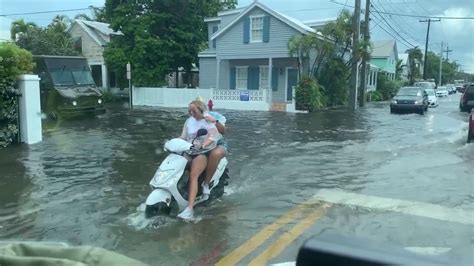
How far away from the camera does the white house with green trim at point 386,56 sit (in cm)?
6088

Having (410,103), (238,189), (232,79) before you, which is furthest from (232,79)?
(238,189)

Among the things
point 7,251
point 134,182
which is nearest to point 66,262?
point 7,251

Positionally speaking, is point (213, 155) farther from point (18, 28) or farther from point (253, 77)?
point (18, 28)

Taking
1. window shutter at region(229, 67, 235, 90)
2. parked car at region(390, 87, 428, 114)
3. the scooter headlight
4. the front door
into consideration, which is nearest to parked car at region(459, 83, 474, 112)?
parked car at region(390, 87, 428, 114)

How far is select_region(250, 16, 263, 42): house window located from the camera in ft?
101

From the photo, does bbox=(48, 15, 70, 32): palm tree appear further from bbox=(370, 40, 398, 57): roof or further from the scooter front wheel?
the scooter front wheel

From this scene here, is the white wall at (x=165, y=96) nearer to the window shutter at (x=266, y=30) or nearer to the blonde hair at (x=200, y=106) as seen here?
the window shutter at (x=266, y=30)

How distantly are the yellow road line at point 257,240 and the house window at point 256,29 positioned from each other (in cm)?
2507

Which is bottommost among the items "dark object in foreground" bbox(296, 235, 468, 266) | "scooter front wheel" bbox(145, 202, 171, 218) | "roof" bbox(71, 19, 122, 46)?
"scooter front wheel" bbox(145, 202, 171, 218)

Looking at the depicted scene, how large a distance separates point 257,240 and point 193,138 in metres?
1.89

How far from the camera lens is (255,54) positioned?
100ft

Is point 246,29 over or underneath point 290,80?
over

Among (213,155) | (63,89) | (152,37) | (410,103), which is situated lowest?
(410,103)

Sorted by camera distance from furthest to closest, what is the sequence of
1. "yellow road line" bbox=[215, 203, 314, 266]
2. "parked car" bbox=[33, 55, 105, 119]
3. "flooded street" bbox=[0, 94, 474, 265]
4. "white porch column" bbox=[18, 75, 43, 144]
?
"parked car" bbox=[33, 55, 105, 119]
"white porch column" bbox=[18, 75, 43, 144]
"flooded street" bbox=[0, 94, 474, 265]
"yellow road line" bbox=[215, 203, 314, 266]
